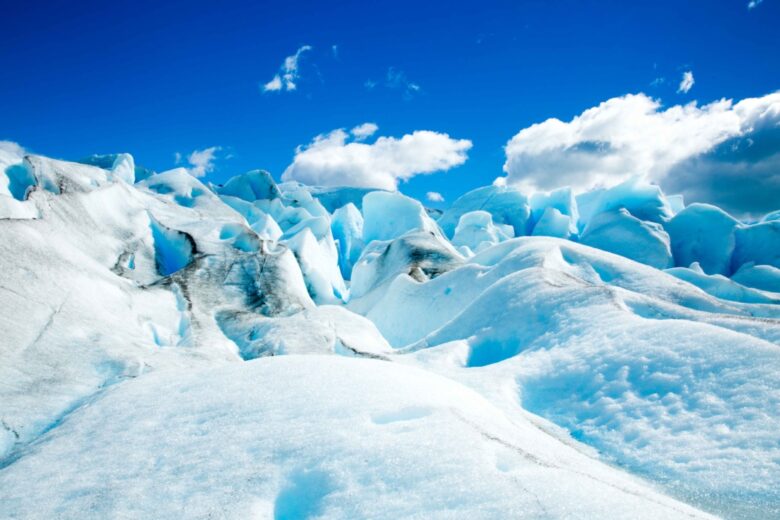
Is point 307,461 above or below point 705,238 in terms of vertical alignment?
below

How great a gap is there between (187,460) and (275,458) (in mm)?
586

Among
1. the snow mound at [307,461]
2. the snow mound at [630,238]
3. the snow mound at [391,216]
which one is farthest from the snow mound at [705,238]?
the snow mound at [307,461]

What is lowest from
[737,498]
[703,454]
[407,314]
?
[737,498]

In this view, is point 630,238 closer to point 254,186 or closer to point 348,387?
point 254,186

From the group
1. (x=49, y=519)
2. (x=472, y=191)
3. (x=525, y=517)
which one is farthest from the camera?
(x=472, y=191)

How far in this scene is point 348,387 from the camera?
3.53m

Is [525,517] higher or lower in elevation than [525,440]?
lower

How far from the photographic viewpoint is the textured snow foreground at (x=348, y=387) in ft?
8.25

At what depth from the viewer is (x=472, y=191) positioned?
39469 mm

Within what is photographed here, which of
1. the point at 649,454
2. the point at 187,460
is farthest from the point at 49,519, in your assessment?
the point at 649,454

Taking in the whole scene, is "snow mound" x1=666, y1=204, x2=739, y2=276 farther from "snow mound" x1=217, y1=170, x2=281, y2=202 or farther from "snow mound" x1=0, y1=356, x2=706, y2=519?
"snow mound" x1=0, y1=356, x2=706, y2=519

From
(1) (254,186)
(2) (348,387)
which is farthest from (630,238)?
(2) (348,387)

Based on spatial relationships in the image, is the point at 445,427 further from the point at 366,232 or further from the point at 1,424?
the point at 366,232

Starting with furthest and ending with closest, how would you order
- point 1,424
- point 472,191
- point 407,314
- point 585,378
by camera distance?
1. point 472,191
2. point 407,314
3. point 585,378
4. point 1,424
